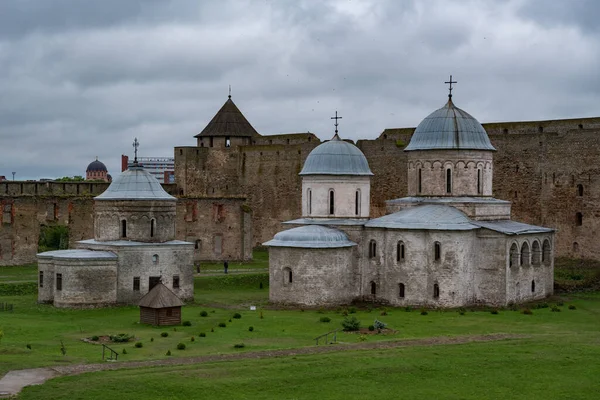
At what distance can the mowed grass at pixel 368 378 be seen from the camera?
72.6ft

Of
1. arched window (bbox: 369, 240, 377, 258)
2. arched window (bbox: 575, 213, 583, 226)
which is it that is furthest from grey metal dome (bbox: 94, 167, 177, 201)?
arched window (bbox: 575, 213, 583, 226)

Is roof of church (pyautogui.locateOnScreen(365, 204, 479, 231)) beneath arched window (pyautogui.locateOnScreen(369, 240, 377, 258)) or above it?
above

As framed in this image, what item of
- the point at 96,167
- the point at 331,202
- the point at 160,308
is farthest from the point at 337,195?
the point at 96,167

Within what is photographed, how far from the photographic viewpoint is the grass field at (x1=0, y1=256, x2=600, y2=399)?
893 inches

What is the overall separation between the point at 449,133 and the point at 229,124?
93.2 ft

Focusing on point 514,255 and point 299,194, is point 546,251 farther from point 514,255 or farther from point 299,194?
point 299,194

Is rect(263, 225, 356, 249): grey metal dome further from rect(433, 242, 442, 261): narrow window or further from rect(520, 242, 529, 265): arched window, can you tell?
rect(520, 242, 529, 265): arched window

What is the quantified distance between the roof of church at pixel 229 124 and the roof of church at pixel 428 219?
1103 inches

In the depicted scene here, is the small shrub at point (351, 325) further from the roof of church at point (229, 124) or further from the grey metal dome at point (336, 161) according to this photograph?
the roof of church at point (229, 124)

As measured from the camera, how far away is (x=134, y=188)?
40562mm

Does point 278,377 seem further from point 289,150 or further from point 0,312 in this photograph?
point 289,150

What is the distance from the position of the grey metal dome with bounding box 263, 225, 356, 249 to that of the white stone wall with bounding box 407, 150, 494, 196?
4590 millimetres

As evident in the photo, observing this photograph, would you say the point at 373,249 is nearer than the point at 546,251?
Yes

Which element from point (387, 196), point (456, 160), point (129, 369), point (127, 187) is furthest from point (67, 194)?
point (129, 369)
